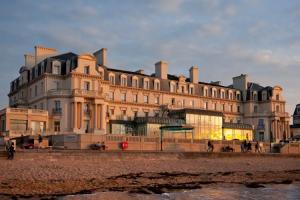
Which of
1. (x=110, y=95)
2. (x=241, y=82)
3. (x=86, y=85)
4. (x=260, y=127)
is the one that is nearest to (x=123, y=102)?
(x=110, y=95)

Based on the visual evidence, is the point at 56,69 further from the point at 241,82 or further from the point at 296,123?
the point at 296,123

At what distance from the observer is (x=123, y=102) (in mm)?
70562

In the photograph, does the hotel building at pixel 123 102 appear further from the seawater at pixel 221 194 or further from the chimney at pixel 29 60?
the seawater at pixel 221 194

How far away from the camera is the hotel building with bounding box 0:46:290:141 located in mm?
59188

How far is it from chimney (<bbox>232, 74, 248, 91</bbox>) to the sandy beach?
170ft

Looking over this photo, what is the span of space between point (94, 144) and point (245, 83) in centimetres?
5721

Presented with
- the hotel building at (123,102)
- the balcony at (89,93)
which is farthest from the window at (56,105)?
the balcony at (89,93)

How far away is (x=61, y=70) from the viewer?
62562 mm

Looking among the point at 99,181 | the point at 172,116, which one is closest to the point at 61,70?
the point at 172,116

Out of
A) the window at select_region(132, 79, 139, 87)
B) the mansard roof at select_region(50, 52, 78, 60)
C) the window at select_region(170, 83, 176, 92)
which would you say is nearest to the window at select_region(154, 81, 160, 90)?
the window at select_region(170, 83, 176, 92)

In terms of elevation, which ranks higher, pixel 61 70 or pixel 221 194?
pixel 61 70

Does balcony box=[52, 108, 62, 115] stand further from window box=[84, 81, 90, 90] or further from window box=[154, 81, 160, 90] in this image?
window box=[154, 81, 160, 90]

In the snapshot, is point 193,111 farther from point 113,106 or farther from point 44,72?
point 44,72

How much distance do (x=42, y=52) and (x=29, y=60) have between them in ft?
12.4
